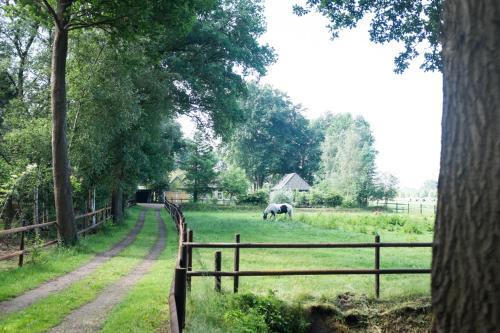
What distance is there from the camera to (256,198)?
2518 inches

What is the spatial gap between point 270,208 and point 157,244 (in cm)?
1942

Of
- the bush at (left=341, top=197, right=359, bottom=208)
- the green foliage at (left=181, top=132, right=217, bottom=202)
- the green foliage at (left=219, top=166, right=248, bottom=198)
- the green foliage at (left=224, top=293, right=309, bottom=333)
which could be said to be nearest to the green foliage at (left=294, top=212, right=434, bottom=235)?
the green foliage at (left=224, top=293, right=309, bottom=333)

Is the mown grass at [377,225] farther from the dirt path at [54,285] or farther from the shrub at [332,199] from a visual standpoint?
the shrub at [332,199]

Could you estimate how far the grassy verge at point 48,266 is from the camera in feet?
34.0

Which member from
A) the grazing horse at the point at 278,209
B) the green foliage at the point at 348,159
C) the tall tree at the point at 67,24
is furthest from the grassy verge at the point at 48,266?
the green foliage at the point at 348,159

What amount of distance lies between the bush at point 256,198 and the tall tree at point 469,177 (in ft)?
200

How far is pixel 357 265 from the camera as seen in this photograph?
1483 centimetres

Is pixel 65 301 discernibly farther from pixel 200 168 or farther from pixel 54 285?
pixel 200 168

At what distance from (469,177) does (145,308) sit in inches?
278

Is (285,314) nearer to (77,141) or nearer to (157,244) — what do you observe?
(157,244)

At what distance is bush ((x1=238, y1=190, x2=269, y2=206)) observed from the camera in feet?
210

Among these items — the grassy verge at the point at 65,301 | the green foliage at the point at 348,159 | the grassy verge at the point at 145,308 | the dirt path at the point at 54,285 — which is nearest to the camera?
the grassy verge at the point at 65,301

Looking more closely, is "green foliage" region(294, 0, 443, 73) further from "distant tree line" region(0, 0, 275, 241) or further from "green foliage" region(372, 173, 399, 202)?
"green foliage" region(372, 173, 399, 202)

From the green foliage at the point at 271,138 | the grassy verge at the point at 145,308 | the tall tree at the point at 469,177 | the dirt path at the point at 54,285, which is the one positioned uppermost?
the green foliage at the point at 271,138
